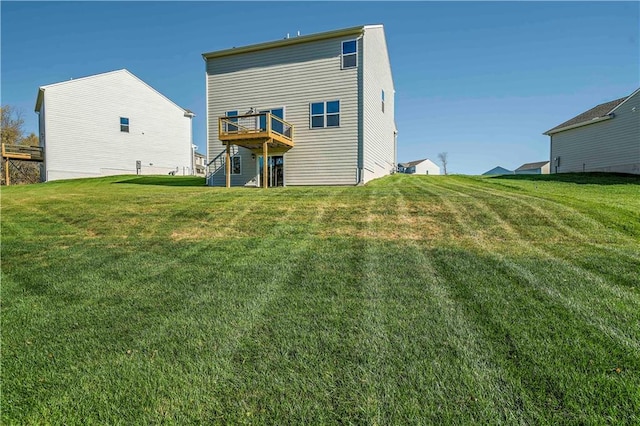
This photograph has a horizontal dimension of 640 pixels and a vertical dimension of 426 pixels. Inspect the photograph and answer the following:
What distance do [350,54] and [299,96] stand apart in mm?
3069

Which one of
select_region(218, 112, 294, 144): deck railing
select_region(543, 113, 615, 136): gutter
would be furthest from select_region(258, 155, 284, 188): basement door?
select_region(543, 113, 615, 136): gutter

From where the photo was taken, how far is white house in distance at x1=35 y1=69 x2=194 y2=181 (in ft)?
71.3

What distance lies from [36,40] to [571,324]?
28.3m

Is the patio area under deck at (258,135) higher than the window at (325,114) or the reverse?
the reverse

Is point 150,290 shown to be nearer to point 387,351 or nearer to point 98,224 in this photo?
point 387,351

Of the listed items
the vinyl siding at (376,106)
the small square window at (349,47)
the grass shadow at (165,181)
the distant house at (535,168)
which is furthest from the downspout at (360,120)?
the distant house at (535,168)

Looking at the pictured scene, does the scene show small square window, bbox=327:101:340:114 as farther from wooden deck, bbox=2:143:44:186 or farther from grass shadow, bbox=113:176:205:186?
wooden deck, bbox=2:143:44:186

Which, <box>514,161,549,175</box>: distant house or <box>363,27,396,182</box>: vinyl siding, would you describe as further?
<box>514,161,549,175</box>: distant house

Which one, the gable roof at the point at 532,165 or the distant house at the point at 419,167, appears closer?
the gable roof at the point at 532,165

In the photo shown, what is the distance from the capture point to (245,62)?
16.2 meters

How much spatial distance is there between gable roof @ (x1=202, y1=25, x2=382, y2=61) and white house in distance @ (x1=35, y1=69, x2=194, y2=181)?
12244mm

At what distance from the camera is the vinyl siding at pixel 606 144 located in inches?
682

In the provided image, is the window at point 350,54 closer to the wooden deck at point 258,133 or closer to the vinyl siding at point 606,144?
the wooden deck at point 258,133

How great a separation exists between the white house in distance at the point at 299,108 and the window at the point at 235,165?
5 centimetres
